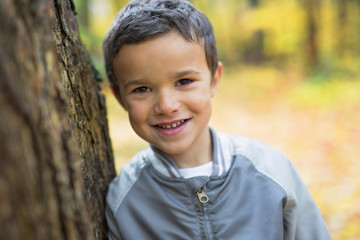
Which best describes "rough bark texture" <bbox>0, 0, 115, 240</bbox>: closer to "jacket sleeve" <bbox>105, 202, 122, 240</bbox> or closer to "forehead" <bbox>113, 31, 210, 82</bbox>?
"forehead" <bbox>113, 31, 210, 82</bbox>

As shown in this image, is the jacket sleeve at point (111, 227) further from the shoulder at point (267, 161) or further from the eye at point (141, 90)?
the shoulder at point (267, 161)

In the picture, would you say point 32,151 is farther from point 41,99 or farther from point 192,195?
point 192,195

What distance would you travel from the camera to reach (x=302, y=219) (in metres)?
1.65

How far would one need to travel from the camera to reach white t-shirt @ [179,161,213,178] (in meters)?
1.74

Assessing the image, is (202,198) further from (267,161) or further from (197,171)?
(267,161)

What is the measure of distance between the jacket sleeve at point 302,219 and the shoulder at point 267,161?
33 millimetres

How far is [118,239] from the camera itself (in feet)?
5.43

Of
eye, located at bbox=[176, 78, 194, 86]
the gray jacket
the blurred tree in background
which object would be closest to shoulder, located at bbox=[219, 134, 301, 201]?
the gray jacket

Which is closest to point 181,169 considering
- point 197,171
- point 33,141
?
point 197,171

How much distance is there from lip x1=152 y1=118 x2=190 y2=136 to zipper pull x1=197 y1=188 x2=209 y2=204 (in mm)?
320

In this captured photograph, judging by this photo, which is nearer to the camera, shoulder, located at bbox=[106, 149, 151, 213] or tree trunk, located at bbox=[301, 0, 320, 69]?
shoulder, located at bbox=[106, 149, 151, 213]

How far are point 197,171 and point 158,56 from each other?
0.67 meters

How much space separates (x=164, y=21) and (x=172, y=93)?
13.9 inches

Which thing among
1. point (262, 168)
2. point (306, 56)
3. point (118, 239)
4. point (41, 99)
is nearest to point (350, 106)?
point (306, 56)
